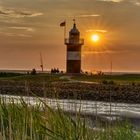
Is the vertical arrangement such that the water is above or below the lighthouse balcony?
below

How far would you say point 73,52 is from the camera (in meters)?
65.2

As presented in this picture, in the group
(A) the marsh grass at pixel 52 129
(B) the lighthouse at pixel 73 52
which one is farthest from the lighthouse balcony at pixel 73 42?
(A) the marsh grass at pixel 52 129

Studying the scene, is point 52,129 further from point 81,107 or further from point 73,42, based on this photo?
point 73,42

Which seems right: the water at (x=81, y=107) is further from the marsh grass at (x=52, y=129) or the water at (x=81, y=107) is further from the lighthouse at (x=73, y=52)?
the lighthouse at (x=73, y=52)

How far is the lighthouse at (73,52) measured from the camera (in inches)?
2552

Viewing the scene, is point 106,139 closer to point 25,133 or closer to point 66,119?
point 66,119

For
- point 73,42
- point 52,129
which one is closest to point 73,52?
point 73,42

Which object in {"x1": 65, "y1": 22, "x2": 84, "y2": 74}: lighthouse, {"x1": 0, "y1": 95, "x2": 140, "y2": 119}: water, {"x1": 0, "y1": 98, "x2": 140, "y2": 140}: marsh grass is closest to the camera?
{"x1": 0, "y1": 98, "x2": 140, "y2": 140}: marsh grass

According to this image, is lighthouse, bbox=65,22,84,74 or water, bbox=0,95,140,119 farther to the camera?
lighthouse, bbox=65,22,84,74

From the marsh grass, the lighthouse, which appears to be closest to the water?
the marsh grass

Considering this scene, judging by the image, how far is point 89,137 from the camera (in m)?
7.49

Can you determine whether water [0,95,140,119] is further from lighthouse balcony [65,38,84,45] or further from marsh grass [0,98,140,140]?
lighthouse balcony [65,38,84,45]

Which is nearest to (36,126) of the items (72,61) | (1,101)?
(1,101)

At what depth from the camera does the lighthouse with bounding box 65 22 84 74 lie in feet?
213
